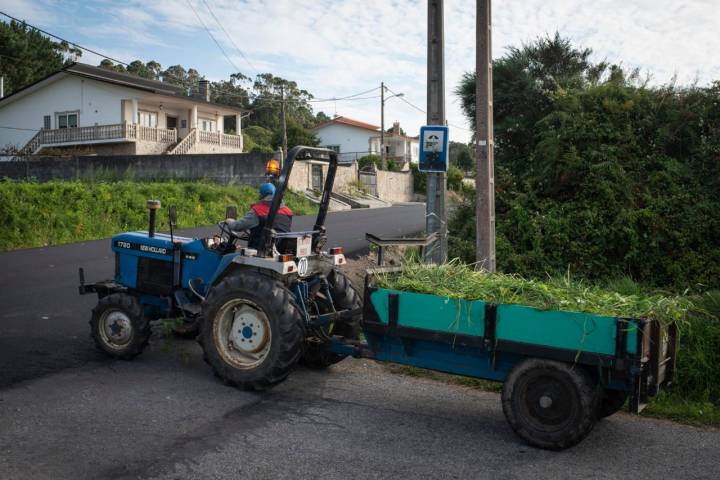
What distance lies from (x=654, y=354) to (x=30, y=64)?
60622 mm

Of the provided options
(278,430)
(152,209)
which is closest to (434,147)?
(152,209)

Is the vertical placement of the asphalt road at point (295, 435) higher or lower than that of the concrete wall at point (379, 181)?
lower

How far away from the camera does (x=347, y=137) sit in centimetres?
7069

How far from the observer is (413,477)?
14.5 feet

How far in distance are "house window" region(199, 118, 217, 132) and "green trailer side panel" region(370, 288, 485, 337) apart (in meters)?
42.4

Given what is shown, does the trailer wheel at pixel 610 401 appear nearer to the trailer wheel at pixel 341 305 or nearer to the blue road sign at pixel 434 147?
the trailer wheel at pixel 341 305

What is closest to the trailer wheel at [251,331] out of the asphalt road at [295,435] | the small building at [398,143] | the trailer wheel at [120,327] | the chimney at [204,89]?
the asphalt road at [295,435]

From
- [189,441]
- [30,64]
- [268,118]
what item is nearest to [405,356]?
[189,441]

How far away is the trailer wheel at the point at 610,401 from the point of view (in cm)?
515

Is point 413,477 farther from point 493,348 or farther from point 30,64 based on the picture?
point 30,64

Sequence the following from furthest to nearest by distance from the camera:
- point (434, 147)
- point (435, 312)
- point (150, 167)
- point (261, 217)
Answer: point (150, 167) < point (434, 147) < point (261, 217) < point (435, 312)

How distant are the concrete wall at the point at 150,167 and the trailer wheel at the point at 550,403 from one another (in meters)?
25.7

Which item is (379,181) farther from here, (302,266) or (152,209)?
(302,266)

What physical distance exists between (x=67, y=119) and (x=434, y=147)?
3880 cm
